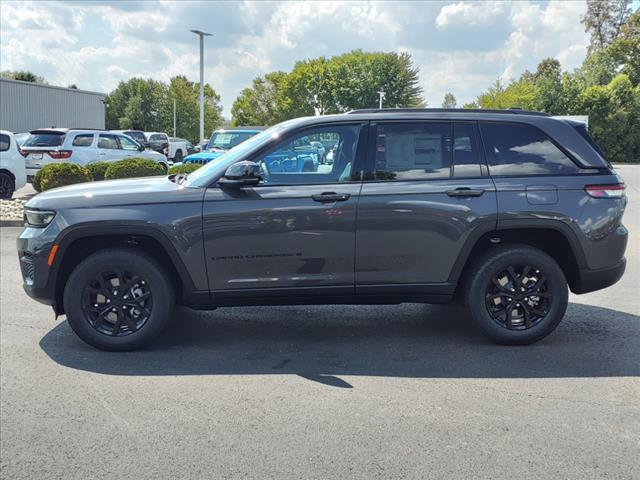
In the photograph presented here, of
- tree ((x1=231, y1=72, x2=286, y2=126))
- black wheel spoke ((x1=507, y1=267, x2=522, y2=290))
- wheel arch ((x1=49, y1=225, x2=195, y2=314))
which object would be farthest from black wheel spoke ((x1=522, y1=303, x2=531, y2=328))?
tree ((x1=231, y1=72, x2=286, y2=126))

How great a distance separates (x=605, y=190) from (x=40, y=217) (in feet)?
14.5

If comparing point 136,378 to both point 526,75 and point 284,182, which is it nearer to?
point 284,182

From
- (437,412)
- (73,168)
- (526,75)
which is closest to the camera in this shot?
(437,412)

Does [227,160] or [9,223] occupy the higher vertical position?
[227,160]

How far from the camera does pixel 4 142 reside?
1474 cm

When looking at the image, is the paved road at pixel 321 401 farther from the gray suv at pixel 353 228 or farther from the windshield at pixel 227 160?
the windshield at pixel 227 160

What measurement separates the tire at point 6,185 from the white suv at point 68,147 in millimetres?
1621

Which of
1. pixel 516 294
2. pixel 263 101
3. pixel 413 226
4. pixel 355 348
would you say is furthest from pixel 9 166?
pixel 263 101

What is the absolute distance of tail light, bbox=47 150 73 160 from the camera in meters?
16.6

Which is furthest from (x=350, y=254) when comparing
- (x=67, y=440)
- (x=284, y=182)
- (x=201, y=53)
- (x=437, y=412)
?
(x=201, y=53)

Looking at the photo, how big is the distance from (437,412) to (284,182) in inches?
80.7

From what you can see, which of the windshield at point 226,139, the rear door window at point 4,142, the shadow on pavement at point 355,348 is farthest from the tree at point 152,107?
the shadow on pavement at point 355,348

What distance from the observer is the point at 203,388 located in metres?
4.20

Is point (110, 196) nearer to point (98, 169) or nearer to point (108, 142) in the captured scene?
point (98, 169)
